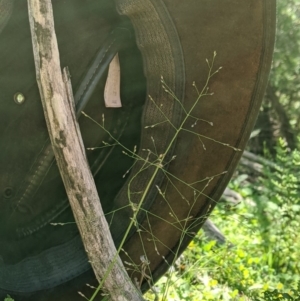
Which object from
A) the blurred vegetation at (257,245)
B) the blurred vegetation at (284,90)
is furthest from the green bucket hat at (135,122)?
the blurred vegetation at (284,90)

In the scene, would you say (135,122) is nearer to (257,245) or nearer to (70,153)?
(70,153)

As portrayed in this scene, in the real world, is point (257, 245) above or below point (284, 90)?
below

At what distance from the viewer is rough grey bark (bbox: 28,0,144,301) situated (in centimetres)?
177

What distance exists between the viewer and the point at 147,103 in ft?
7.03

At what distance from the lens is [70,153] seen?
1858 millimetres

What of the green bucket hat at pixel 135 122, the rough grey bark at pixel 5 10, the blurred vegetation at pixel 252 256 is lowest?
the blurred vegetation at pixel 252 256

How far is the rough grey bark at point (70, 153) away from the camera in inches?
69.8

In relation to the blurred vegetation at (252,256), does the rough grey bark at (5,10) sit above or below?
above

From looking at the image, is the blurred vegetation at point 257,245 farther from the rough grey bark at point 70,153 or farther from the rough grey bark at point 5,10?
the rough grey bark at point 5,10

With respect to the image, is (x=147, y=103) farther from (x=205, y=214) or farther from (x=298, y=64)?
(x=298, y=64)

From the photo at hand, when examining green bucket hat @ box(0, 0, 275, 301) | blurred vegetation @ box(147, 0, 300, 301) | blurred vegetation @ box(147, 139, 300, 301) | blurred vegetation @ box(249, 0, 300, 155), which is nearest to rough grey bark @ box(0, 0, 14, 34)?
green bucket hat @ box(0, 0, 275, 301)

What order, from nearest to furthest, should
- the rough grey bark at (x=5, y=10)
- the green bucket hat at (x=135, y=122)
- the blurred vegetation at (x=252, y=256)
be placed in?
the rough grey bark at (x=5, y=10), the green bucket hat at (x=135, y=122), the blurred vegetation at (x=252, y=256)

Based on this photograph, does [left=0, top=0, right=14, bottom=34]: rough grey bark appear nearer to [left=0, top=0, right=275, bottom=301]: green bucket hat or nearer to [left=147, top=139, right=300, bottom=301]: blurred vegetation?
[left=0, top=0, right=275, bottom=301]: green bucket hat

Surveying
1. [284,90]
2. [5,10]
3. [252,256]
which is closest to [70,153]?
[5,10]
